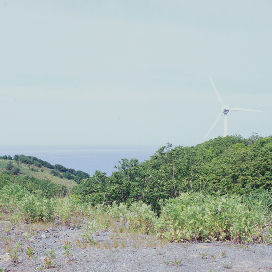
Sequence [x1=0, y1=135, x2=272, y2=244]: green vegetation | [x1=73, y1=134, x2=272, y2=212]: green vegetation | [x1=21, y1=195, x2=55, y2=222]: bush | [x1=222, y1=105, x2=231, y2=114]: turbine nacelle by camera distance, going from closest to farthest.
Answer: [x1=0, y1=135, x2=272, y2=244]: green vegetation < [x1=21, y1=195, x2=55, y2=222]: bush < [x1=73, y1=134, x2=272, y2=212]: green vegetation < [x1=222, y1=105, x2=231, y2=114]: turbine nacelle

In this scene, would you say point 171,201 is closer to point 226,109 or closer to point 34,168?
point 226,109

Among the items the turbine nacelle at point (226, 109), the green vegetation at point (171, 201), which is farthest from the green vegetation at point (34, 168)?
the green vegetation at point (171, 201)

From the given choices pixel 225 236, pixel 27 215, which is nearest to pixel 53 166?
pixel 27 215

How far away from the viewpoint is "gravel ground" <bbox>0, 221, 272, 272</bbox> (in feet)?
15.7

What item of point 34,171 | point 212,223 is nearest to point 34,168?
point 34,171

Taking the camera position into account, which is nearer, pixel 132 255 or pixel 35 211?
pixel 132 255

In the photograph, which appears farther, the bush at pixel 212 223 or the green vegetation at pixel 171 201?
the green vegetation at pixel 171 201

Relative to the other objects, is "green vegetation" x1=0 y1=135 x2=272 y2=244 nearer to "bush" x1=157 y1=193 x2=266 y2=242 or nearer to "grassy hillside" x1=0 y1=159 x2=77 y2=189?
"bush" x1=157 y1=193 x2=266 y2=242

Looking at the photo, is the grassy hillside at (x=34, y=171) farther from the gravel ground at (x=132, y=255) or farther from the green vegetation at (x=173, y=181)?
the gravel ground at (x=132, y=255)

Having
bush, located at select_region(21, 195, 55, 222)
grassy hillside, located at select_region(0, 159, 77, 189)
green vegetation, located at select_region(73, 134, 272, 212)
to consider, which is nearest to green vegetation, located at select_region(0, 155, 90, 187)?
grassy hillside, located at select_region(0, 159, 77, 189)

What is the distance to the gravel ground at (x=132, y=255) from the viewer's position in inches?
188

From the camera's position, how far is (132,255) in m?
5.36

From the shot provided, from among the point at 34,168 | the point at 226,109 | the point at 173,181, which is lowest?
the point at 34,168

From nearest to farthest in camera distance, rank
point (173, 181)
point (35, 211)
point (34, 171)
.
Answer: point (35, 211) < point (173, 181) < point (34, 171)
